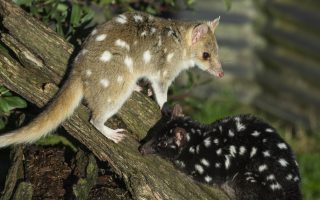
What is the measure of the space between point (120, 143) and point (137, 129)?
0.86ft

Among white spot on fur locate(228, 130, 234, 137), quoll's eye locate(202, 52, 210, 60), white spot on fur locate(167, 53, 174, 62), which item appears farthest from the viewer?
quoll's eye locate(202, 52, 210, 60)

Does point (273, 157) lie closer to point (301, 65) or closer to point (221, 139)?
point (221, 139)

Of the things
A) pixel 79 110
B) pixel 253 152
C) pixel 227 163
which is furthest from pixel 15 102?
pixel 253 152

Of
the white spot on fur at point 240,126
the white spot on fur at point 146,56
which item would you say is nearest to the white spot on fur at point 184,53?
the white spot on fur at point 146,56

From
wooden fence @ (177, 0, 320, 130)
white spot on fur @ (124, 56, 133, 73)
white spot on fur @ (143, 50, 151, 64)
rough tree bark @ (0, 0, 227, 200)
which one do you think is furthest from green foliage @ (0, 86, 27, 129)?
wooden fence @ (177, 0, 320, 130)

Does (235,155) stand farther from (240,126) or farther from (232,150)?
(240,126)

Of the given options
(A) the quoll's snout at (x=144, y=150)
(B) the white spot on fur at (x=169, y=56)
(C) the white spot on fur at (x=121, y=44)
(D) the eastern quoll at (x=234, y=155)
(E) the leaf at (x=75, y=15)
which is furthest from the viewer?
(E) the leaf at (x=75, y=15)

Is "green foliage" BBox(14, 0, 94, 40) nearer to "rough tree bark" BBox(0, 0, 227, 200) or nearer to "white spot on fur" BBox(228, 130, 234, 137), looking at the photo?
"rough tree bark" BBox(0, 0, 227, 200)

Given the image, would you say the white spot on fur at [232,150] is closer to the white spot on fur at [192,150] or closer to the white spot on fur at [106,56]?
the white spot on fur at [192,150]

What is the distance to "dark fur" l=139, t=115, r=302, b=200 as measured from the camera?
5.12m

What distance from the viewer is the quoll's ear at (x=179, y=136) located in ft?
17.2

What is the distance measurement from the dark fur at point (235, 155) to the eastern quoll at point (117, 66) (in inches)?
14.9

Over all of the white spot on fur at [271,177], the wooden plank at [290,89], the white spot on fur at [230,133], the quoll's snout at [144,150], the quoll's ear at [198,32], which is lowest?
the wooden plank at [290,89]

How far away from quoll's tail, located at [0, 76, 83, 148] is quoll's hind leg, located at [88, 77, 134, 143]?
18cm
